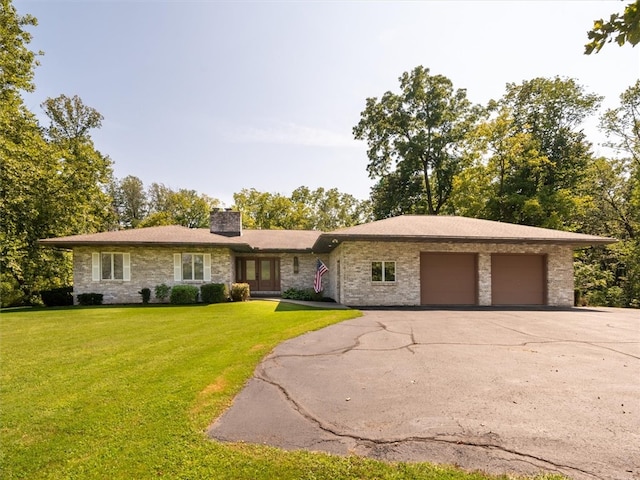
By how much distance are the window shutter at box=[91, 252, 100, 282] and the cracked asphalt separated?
528 inches

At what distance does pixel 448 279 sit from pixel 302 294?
779cm

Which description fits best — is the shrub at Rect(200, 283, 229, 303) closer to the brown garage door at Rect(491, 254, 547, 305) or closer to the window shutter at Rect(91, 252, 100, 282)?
the window shutter at Rect(91, 252, 100, 282)

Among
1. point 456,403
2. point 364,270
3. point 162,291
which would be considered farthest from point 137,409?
point 162,291

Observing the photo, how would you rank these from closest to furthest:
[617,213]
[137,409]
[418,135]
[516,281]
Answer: [137,409] → [516,281] → [617,213] → [418,135]

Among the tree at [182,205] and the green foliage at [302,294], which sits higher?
the tree at [182,205]

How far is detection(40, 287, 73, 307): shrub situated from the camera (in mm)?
16109

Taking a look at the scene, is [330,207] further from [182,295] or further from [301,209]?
[182,295]

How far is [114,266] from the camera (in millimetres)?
16359

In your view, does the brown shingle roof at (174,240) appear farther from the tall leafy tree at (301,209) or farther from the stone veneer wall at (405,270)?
the tall leafy tree at (301,209)

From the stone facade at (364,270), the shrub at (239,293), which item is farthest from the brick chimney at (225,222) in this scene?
the shrub at (239,293)

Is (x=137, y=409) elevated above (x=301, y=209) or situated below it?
below

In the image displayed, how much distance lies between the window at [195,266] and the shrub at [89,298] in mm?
4052

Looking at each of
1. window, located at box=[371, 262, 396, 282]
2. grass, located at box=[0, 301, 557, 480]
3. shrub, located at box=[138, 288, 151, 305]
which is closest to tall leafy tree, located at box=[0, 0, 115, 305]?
shrub, located at box=[138, 288, 151, 305]

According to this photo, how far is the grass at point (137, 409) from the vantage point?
2.79 meters
